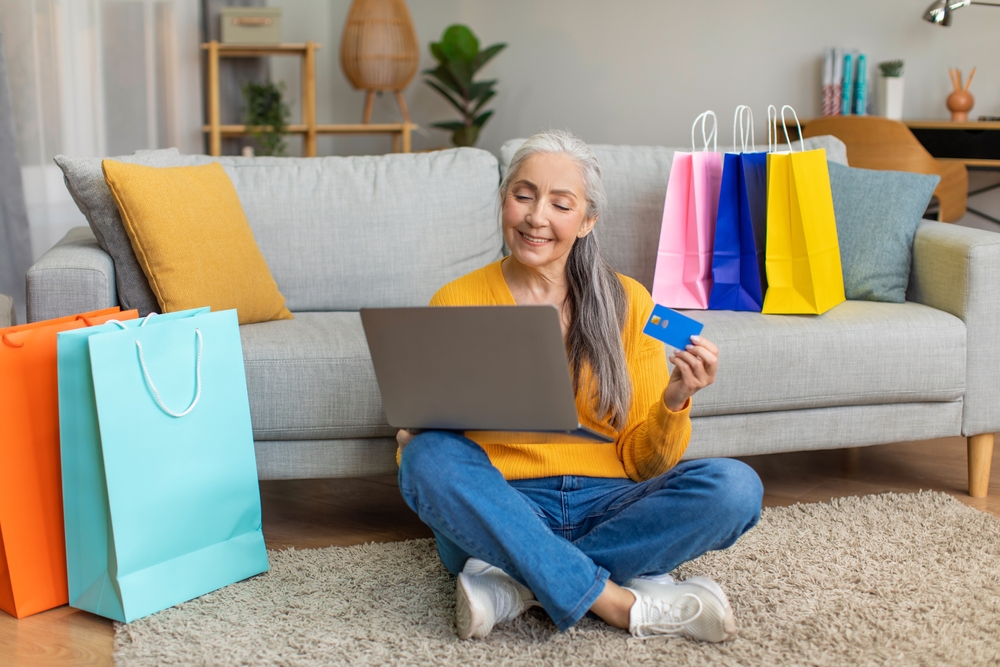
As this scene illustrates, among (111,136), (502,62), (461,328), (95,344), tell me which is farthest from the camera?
(502,62)

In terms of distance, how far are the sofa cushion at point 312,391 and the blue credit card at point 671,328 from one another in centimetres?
66

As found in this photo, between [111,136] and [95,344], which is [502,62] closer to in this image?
[111,136]

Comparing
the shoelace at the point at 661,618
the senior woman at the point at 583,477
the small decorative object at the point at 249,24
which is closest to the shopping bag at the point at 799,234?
the senior woman at the point at 583,477

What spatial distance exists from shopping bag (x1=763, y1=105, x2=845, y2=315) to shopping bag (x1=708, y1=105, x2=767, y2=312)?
0.03 m

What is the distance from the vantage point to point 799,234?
2035 mm

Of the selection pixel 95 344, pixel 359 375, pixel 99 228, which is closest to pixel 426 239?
pixel 359 375

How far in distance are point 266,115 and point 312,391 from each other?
2.80 metres

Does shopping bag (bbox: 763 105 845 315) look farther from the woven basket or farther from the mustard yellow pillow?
the woven basket

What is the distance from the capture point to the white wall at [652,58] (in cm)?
379

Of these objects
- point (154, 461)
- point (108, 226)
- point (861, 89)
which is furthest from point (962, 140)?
point (154, 461)

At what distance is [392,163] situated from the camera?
232 cm

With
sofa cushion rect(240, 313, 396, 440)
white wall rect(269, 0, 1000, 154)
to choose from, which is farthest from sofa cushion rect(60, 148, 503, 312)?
white wall rect(269, 0, 1000, 154)

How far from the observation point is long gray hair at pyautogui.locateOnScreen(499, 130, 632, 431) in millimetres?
1440

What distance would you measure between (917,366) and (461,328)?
4.08 feet
